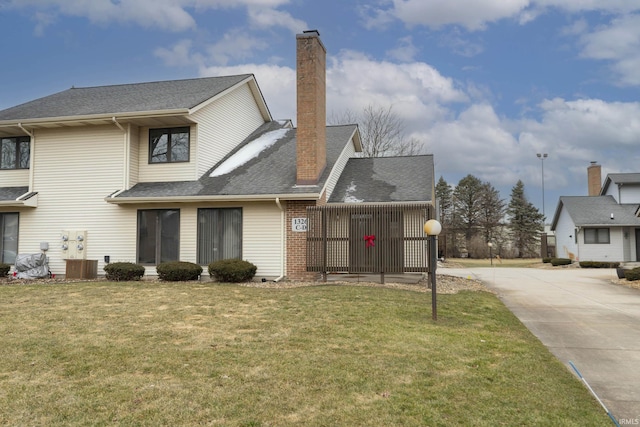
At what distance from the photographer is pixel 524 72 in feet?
56.5

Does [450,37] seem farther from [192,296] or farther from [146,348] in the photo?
[146,348]

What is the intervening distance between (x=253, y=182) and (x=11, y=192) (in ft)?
29.1

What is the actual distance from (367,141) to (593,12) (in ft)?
70.4

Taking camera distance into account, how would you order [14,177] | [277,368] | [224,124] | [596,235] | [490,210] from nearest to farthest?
[277,368] < [14,177] < [224,124] < [596,235] < [490,210]

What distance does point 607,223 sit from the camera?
29125mm

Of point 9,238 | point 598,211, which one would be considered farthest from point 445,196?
point 9,238

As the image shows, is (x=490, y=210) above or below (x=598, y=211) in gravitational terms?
above

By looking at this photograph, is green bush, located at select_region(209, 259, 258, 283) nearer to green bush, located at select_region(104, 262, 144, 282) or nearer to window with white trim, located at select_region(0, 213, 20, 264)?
green bush, located at select_region(104, 262, 144, 282)

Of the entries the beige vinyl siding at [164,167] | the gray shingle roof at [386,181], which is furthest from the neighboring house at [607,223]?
the beige vinyl siding at [164,167]

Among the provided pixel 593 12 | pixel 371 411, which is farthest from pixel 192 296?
pixel 593 12

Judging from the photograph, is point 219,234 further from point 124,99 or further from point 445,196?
point 445,196

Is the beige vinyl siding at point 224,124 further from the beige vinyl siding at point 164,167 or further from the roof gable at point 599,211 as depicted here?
the roof gable at point 599,211

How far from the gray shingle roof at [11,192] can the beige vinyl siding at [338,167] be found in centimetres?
1073

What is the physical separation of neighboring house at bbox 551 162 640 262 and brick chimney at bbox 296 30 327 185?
2258 cm
